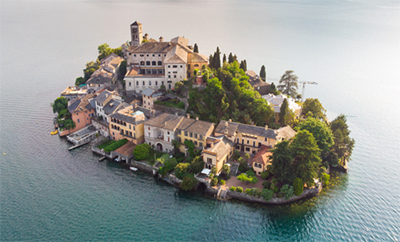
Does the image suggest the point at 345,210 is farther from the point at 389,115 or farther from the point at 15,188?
the point at 15,188

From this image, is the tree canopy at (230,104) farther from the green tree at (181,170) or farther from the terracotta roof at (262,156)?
the green tree at (181,170)

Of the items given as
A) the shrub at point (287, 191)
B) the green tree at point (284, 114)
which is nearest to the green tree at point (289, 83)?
the green tree at point (284, 114)

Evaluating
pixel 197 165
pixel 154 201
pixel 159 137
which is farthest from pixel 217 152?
pixel 159 137

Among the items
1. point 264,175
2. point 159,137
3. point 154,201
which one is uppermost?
point 159,137

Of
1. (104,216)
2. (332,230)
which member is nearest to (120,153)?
(104,216)

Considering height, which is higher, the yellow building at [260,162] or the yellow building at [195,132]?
the yellow building at [195,132]

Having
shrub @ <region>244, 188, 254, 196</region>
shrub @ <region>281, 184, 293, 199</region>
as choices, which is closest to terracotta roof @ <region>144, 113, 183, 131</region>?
shrub @ <region>244, 188, 254, 196</region>

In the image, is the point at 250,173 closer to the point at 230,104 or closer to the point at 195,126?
the point at 195,126
